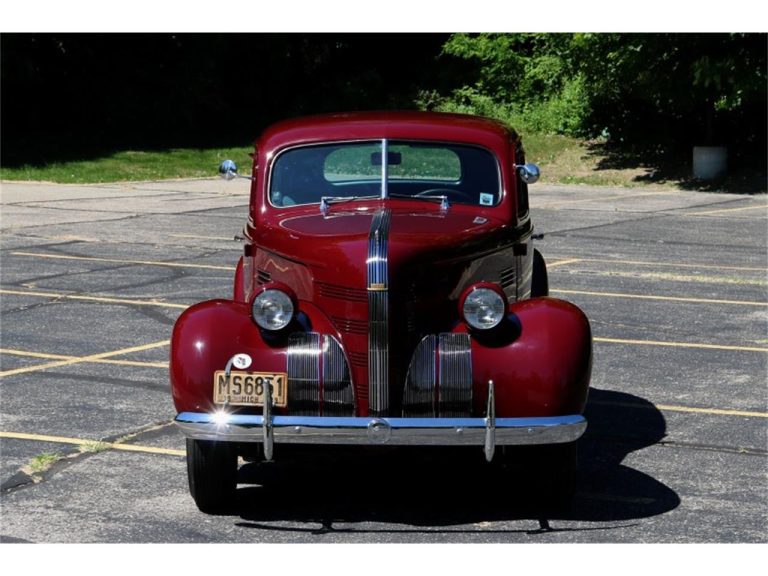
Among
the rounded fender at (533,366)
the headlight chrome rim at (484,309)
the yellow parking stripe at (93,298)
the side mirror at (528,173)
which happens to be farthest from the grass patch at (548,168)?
the headlight chrome rim at (484,309)

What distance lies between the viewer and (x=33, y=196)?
25.6 meters

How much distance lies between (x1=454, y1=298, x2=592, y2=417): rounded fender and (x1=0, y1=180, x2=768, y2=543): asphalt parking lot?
0.57 metres

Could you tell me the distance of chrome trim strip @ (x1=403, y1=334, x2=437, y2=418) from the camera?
20.4ft

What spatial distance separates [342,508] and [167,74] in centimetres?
3419

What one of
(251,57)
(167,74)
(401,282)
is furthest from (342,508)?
(251,57)

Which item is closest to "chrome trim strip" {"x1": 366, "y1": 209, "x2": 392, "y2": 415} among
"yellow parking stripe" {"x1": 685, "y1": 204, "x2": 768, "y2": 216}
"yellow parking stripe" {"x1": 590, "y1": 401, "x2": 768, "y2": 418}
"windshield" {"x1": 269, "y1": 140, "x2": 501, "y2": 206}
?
"windshield" {"x1": 269, "y1": 140, "x2": 501, "y2": 206}

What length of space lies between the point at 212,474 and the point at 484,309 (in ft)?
5.15

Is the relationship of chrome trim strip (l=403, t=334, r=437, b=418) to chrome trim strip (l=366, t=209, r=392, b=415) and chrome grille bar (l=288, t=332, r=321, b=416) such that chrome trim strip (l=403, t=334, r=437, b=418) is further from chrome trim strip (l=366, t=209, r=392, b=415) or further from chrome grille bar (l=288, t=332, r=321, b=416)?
chrome grille bar (l=288, t=332, r=321, b=416)

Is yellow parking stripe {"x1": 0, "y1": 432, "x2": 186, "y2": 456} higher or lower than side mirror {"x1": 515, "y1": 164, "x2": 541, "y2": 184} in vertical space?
lower

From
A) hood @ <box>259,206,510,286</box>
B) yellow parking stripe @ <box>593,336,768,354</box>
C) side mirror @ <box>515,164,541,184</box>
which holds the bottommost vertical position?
yellow parking stripe @ <box>593,336,768,354</box>

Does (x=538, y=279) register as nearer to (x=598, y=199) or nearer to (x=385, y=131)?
(x=385, y=131)

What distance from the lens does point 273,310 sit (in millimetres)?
6332

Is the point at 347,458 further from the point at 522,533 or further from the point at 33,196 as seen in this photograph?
the point at 33,196

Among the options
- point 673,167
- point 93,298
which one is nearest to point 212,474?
point 93,298
